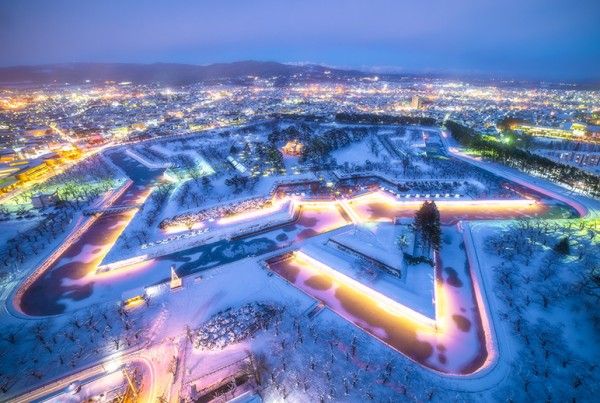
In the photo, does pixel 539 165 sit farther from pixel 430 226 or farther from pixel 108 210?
pixel 108 210

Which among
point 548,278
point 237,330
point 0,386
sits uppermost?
point 548,278

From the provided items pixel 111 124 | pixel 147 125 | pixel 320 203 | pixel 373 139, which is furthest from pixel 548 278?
pixel 111 124

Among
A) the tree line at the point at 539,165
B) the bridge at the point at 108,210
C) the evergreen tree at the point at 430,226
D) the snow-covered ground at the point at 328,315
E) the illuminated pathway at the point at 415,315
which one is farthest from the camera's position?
the tree line at the point at 539,165

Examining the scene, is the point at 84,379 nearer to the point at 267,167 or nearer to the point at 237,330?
the point at 237,330

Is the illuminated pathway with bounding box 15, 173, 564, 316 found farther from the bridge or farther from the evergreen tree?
the evergreen tree

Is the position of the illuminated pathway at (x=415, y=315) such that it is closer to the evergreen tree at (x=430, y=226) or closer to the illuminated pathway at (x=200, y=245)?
the evergreen tree at (x=430, y=226)

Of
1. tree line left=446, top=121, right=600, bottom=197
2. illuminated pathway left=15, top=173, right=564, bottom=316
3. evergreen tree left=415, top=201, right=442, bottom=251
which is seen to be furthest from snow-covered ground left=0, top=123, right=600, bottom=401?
tree line left=446, top=121, right=600, bottom=197

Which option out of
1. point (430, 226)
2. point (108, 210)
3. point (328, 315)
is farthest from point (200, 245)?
point (430, 226)

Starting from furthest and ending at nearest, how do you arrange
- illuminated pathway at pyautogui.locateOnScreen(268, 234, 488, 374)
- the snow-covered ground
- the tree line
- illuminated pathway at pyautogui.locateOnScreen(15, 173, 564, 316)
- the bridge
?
the tree line
the bridge
illuminated pathway at pyautogui.locateOnScreen(15, 173, 564, 316)
illuminated pathway at pyautogui.locateOnScreen(268, 234, 488, 374)
the snow-covered ground

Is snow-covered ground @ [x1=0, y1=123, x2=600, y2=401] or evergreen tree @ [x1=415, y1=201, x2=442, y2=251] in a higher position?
evergreen tree @ [x1=415, y1=201, x2=442, y2=251]

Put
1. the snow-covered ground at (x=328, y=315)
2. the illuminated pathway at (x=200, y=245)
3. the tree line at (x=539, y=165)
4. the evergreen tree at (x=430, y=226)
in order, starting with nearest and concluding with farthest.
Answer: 1. the snow-covered ground at (x=328, y=315)
2. the illuminated pathway at (x=200, y=245)
3. the evergreen tree at (x=430, y=226)
4. the tree line at (x=539, y=165)

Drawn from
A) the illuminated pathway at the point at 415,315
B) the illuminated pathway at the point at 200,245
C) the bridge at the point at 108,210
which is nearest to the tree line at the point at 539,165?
the illuminated pathway at the point at 200,245
